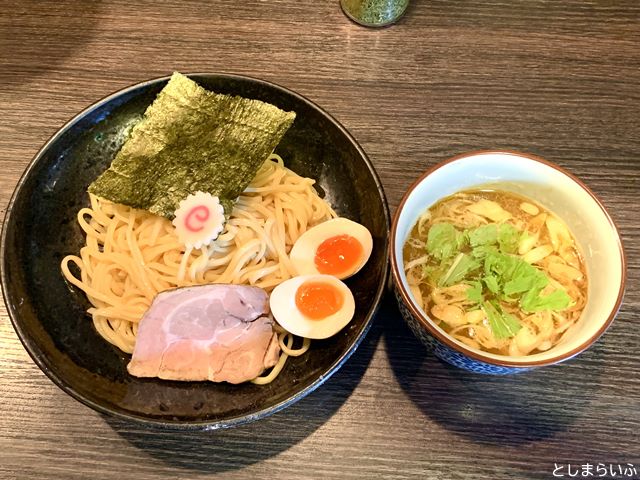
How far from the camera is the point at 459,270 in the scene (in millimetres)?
1469

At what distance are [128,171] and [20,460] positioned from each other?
896 millimetres

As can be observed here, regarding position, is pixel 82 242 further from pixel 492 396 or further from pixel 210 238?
pixel 492 396

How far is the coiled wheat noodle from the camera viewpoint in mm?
1722

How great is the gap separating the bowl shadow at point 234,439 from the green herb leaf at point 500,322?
49 cm

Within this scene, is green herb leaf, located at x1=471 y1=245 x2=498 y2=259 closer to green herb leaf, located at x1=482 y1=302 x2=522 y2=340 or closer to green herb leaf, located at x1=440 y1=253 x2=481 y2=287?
green herb leaf, located at x1=440 y1=253 x2=481 y2=287

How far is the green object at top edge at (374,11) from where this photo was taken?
2.27 metres

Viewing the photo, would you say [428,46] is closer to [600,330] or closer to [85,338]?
[600,330]

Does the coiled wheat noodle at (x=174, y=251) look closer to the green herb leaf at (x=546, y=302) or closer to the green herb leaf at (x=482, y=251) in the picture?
the green herb leaf at (x=482, y=251)

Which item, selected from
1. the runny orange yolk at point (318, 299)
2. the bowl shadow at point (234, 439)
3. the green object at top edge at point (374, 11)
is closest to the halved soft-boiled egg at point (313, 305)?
the runny orange yolk at point (318, 299)

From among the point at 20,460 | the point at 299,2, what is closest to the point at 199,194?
the point at 20,460

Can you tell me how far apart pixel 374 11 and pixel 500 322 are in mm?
1493

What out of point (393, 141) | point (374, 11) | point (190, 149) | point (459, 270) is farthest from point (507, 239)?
point (374, 11)

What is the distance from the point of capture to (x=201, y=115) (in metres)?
1.80

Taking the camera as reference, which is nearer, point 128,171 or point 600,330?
point 600,330
